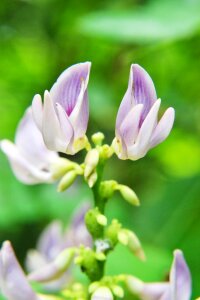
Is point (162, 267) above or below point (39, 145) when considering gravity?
below

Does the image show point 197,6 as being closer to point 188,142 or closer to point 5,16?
point 188,142

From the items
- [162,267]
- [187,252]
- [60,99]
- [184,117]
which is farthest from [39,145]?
[184,117]

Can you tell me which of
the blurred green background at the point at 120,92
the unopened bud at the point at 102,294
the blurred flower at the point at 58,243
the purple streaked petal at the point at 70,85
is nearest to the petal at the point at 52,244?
the blurred flower at the point at 58,243

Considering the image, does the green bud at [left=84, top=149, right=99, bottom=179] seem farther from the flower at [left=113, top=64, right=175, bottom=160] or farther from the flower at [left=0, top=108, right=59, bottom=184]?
the flower at [left=0, top=108, right=59, bottom=184]

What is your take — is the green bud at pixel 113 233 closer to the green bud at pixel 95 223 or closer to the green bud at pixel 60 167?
the green bud at pixel 95 223

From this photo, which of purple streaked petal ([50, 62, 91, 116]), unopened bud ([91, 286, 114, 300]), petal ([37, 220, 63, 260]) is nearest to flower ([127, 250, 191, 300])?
unopened bud ([91, 286, 114, 300])

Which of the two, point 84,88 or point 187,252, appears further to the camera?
point 187,252
